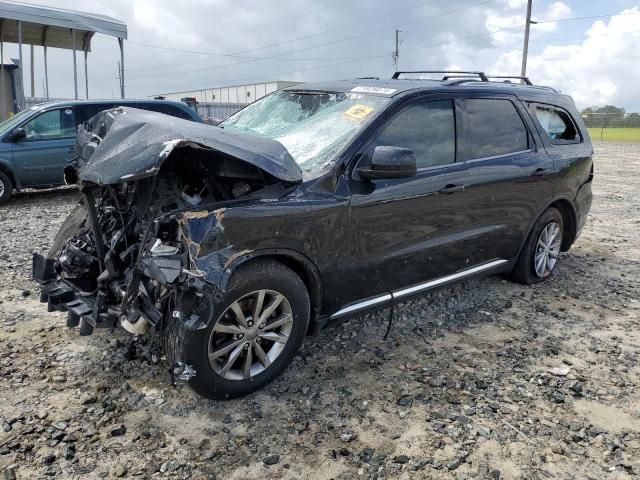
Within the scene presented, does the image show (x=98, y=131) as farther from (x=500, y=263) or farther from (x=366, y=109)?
(x=500, y=263)

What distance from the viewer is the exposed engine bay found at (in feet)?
8.78

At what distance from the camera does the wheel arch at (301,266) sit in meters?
2.87

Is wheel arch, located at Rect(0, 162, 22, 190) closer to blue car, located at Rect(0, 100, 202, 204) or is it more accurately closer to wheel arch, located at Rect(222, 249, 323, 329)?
blue car, located at Rect(0, 100, 202, 204)

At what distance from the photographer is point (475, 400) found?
318cm

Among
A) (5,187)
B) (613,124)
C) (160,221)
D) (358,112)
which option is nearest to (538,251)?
(358,112)

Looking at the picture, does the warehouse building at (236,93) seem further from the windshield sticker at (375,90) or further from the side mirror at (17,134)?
the windshield sticker at (375,90)

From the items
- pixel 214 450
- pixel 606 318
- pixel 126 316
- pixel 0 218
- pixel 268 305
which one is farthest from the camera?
pixel 0 218

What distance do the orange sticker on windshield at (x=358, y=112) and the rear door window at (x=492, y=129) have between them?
940 mm

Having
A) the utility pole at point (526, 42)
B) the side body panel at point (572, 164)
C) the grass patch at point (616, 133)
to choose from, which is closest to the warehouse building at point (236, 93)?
the utility pole at point (526, 42)

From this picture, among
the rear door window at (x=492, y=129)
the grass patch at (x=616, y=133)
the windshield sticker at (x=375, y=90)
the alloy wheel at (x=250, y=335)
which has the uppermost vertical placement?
the grass patch at (x=616, y=133)

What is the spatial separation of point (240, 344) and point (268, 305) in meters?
0.27

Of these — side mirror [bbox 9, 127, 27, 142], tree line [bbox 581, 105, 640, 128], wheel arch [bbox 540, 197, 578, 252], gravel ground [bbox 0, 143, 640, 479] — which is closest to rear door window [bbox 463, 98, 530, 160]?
wheel arch [bbox 540, 197, 578, 252]

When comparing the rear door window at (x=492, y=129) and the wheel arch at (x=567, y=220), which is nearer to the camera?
the rear door window at (x=492, y=129)

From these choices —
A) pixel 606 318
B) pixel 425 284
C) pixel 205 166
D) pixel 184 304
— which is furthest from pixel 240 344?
pixel 606 318
